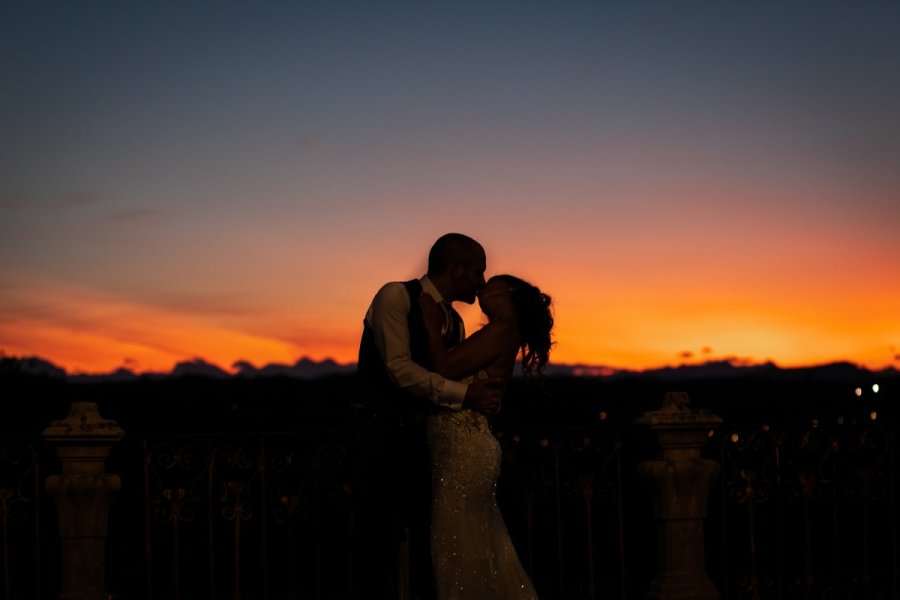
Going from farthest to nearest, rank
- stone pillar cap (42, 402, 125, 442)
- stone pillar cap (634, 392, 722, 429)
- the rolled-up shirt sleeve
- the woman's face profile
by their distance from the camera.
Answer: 1. stone pillar cap (634, 392, 722, 429)
2. stone pillar cap (42, 402, 125, 442)
3. the woman's face profile
4. the rolled-up shirt sleeve

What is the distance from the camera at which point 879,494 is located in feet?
32.5

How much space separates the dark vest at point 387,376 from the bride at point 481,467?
0.42 ft

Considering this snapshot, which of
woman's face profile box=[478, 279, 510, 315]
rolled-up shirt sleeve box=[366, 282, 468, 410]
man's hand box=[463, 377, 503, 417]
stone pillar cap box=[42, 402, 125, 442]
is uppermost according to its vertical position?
woman's face profile box=[478, 279, 510, 315]

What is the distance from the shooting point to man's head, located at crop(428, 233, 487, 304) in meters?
6.34

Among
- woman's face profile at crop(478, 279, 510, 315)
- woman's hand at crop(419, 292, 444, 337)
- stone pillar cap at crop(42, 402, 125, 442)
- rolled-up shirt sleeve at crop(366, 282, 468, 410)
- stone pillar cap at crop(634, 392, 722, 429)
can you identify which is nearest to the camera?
rolled-up shirt sleeve at crop(366, 282, 468, 410)

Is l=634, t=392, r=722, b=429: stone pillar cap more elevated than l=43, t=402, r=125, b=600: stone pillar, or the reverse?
l=634, t=392, r=722, b=429: stone pillar cap

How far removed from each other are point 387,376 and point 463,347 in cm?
41

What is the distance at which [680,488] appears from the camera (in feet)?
29.8

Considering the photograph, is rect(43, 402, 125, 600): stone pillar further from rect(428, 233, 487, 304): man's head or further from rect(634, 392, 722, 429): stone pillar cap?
rect(634, 392, 722, 429): stone pillar cap

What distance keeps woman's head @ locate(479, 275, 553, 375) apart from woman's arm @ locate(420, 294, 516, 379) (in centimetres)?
12

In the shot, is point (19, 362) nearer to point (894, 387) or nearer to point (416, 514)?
point (894, 387)

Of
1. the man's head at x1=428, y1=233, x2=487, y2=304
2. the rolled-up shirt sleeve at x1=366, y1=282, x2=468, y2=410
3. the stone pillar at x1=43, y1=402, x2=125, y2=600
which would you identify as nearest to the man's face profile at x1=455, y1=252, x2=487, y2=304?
the man's head at x1=428, y1=233, x2=487, y2=304

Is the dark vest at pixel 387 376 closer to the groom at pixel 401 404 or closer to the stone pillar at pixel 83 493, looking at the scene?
the groom at pixel 401 404

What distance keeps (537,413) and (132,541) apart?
45.0ft
